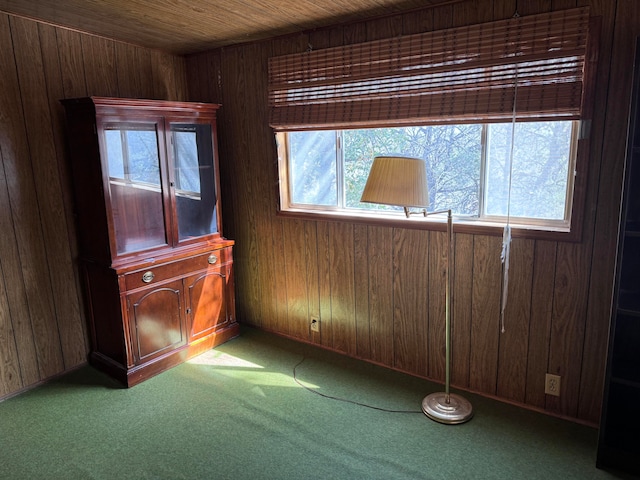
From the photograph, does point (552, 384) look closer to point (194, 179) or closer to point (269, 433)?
point (269, 433)

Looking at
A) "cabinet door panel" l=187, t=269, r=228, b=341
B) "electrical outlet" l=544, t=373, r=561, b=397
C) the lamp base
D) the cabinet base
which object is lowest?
the lamp base

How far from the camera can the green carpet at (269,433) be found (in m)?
2.10

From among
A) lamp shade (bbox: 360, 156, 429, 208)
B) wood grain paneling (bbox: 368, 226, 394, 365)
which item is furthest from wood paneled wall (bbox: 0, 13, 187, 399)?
lamp shade (bbox: 360, 156, 429, 208)

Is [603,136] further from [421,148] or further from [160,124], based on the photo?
[160,124]

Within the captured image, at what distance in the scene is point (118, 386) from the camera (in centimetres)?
285

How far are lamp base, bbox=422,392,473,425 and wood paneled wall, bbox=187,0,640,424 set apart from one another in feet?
0.58

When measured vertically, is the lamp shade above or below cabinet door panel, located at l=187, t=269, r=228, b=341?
above

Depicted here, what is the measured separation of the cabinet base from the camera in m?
2.86

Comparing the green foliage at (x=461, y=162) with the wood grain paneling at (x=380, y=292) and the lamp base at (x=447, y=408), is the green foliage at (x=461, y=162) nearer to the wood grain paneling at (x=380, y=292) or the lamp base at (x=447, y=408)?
the wood grain paneling at (x=380, y=292)

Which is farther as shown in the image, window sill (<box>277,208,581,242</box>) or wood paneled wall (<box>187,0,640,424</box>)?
window sill (<box>277,208,581,242</box>)

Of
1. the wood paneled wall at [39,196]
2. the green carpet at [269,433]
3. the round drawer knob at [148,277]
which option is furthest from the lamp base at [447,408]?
the wood paneled wall at [39,196]

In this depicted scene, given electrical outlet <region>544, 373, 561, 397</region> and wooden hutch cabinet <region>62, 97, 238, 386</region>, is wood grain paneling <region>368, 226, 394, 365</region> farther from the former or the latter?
wooden hutch cabinet <region>62, 97, 238, 386</region>

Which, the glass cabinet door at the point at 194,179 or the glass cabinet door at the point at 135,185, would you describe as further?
the glass cabinet door at the point at 194,179

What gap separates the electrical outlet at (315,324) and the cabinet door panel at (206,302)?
26.4 inches
